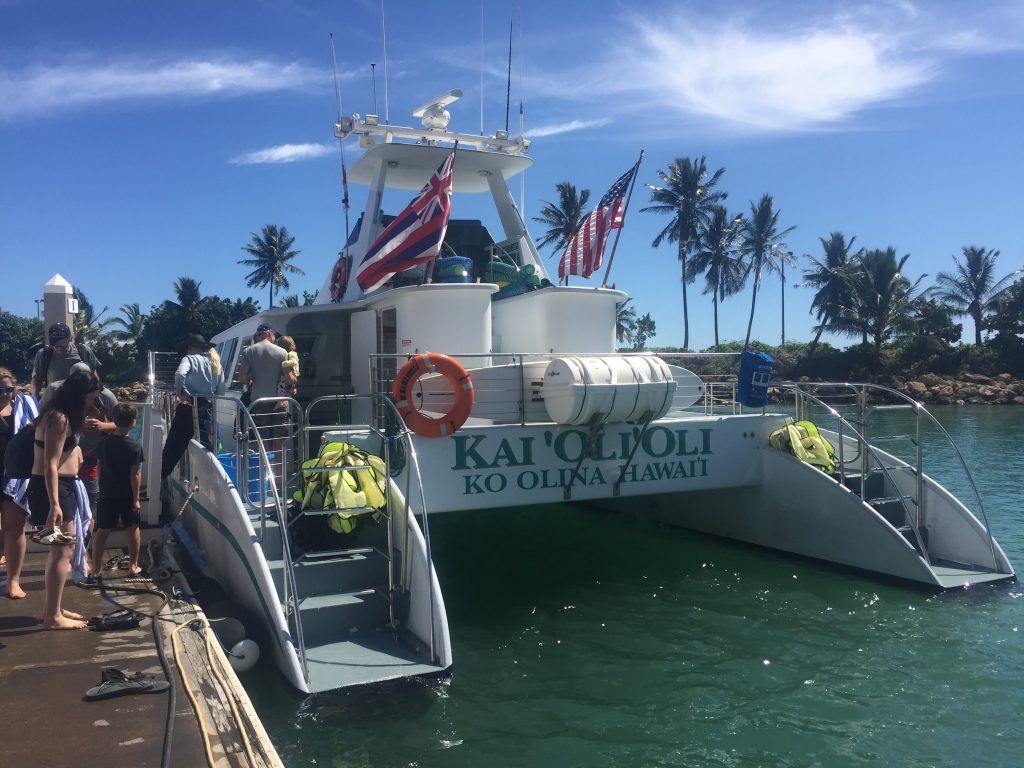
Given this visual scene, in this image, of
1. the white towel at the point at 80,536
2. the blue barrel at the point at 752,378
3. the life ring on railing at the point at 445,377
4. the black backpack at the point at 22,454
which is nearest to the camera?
the black backpack at the point at 22,454

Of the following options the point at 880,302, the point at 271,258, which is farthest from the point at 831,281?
the point at 271,258

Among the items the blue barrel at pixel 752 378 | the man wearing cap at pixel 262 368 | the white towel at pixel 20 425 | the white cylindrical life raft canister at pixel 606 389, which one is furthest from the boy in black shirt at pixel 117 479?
the blue barrel at pixel 752 378

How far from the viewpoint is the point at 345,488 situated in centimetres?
598

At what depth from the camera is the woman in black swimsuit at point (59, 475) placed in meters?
4.96

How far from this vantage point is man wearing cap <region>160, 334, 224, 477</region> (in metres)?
7.49

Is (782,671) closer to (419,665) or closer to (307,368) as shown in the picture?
(419,665)

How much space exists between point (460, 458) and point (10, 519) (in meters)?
3.58

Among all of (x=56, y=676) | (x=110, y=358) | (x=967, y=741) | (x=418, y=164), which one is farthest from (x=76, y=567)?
(x=110, y=358)

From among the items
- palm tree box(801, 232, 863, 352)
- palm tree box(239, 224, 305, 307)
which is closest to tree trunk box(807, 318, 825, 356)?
palm tree box(801, 232, 863, 352)

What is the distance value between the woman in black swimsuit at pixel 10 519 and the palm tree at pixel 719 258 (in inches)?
1812

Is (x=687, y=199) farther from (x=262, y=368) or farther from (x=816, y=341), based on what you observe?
(x=262, y=368)

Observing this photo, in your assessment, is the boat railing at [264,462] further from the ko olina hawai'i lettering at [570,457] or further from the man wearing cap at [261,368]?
the ko olina hawai'i lettering at [570,457]

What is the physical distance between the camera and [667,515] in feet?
35.2

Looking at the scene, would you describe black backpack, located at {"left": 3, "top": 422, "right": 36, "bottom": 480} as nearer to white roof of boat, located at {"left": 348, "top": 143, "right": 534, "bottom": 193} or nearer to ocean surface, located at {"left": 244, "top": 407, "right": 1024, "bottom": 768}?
ocean surface, located at {"left": 244, "top": 407, "right": 1024, "bottom": 768}
